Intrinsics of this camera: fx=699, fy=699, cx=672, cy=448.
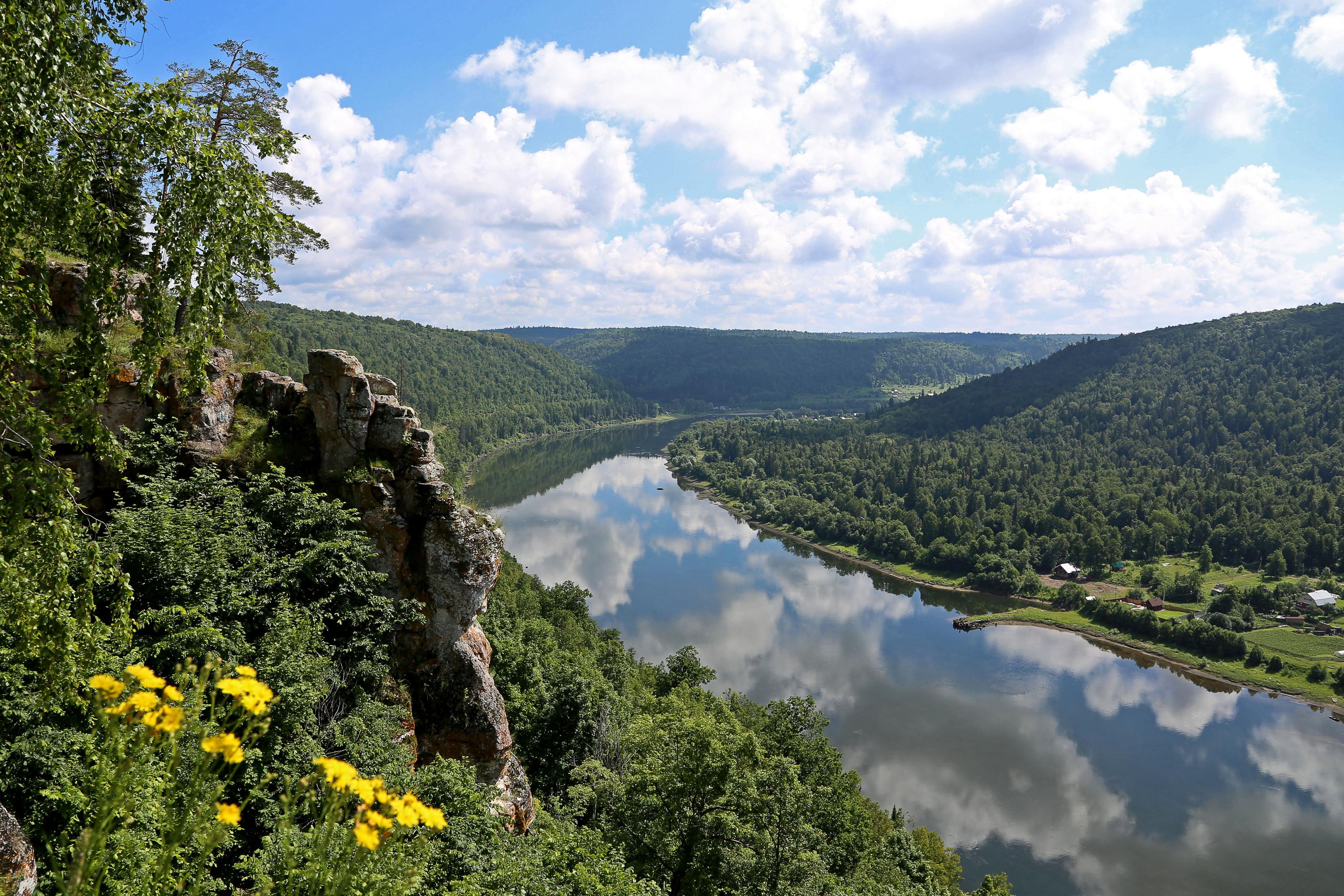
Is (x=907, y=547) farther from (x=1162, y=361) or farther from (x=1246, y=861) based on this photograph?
(x=1162, y=361)

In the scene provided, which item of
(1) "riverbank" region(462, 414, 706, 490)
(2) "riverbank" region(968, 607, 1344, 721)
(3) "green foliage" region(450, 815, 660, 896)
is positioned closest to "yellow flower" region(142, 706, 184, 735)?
(3) "green foliage" region(450, 815, 660, 896)

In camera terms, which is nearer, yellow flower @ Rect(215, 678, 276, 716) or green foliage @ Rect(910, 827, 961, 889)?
yellow flower @ Rect(215, 678, 276, 716)

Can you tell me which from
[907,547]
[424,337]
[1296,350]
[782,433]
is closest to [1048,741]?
[907,547]

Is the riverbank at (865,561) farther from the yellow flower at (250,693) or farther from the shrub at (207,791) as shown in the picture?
the yellow flower at (250,693)

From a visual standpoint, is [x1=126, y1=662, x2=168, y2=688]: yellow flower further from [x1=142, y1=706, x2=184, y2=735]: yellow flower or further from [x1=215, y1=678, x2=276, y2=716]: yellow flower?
[x1=215, y1=678, x2=276, y2=716]: yellow flower

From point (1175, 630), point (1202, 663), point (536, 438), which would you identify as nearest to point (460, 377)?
point (536, 438)

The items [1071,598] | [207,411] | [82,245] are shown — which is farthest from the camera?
[1071,598]

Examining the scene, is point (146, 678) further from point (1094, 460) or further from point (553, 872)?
point (1094, 460)
